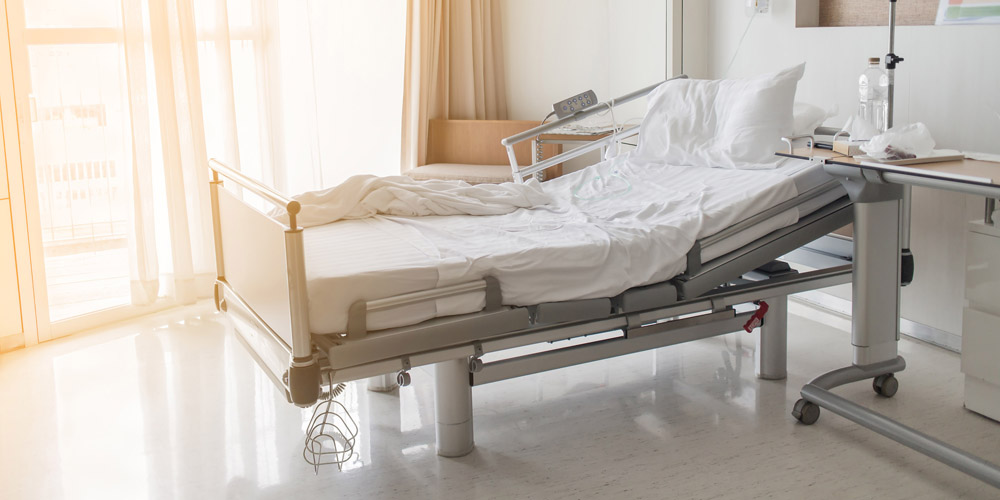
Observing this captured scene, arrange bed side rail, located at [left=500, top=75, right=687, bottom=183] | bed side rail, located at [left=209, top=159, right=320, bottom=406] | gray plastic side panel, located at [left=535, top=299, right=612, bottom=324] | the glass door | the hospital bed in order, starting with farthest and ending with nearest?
the glass door → bed side rail, located at [left=500, top=75, right=687, bottom=183] → gray plastic side panel, located at [left=535, top=299, right=612, bottom=324] → the hospital bed → bed side rail, located at [left=209, top=159, right=320, bottom=406]

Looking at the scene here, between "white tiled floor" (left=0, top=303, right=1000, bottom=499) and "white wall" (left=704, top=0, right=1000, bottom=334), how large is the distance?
0.28 meters

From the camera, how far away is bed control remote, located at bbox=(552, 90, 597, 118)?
3.99 m

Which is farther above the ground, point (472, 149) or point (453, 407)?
point (472, 149)

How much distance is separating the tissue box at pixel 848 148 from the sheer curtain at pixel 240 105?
3046mm

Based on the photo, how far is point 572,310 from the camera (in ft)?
8.52

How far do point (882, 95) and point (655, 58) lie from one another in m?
1.75

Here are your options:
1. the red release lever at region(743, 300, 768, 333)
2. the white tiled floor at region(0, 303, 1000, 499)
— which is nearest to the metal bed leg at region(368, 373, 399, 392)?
the white tiled floor at region(0, 303, 1000, 499)

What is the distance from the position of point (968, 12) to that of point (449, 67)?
9.93 feet

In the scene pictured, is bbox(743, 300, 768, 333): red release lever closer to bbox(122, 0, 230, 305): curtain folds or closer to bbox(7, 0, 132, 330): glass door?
bbox(122, 0, 230, 305): curtain folds

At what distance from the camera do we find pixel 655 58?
15.8ft

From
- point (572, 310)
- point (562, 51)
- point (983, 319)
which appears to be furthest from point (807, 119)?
point (562, 51)

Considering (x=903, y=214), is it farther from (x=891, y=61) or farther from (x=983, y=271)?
(x=891, y=61)

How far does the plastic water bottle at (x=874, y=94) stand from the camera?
3199 millimetres

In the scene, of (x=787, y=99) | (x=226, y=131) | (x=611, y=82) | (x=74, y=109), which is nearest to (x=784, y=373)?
(x=787, y=99)
